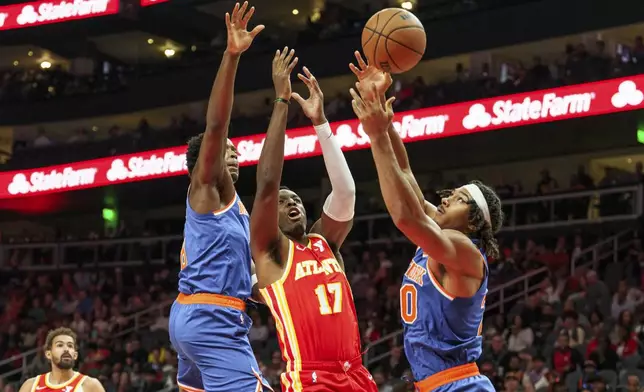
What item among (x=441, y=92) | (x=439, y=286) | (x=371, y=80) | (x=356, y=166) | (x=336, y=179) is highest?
(x=441, y=92)

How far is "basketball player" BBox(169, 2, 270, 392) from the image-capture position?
6.18 meters

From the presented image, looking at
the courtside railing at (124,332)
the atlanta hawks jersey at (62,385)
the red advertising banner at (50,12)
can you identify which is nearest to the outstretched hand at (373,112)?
the atlanta hawks jersey at (62,385)

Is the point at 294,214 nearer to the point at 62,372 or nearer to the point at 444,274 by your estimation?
the point at 444,274

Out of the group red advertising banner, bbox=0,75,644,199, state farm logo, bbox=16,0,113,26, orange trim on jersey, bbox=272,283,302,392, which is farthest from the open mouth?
state farm logo, bbox=16,0,113,26

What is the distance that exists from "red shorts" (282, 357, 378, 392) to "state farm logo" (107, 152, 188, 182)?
1443cm

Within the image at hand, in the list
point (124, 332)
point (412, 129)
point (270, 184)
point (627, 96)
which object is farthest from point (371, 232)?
point (270, 184)

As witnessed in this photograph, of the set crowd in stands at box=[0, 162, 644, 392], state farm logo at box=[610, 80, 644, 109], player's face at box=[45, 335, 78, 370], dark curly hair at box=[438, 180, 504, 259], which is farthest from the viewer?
state farm logo at box=[610, 80, 644, 109]

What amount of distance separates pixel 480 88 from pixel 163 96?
10011 millimetres

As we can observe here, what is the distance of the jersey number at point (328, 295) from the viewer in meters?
6.11

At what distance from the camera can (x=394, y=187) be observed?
17.6 feet

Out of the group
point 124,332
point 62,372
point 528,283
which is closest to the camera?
point 62,372

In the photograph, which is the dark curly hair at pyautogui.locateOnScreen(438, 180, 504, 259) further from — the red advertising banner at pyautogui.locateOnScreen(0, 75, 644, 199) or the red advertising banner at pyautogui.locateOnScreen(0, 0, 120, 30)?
the red advertising banner at pyautogui.locateOnScreen(0, 0, 120, 30)

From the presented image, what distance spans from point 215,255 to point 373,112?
5.28ft

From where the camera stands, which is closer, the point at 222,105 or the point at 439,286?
the point at 439,286
